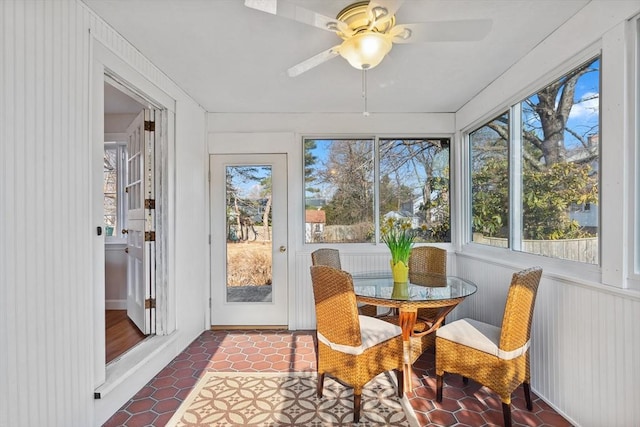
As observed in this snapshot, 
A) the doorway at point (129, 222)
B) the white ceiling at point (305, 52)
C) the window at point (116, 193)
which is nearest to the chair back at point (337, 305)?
the white ceiling at point (305, 52)

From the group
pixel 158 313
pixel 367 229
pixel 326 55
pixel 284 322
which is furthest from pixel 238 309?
pixel 326 55

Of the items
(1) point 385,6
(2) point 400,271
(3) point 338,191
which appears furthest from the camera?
(3) point 338,191

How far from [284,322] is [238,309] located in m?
0.57

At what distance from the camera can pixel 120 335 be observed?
314 centimetres

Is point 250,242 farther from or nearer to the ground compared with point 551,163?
nearer to the ground

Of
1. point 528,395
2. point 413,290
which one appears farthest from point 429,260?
point 528,395

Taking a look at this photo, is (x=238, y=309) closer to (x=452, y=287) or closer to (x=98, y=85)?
(x=452, y=287)

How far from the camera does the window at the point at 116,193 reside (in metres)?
4.26

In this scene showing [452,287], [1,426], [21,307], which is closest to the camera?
[1,426]

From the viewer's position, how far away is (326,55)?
6.13ft

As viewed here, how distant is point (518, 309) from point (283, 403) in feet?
5.51

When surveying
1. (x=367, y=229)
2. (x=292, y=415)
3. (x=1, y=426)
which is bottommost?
(x=292, y=415)

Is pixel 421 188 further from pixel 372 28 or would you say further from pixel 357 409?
pixel 357 409

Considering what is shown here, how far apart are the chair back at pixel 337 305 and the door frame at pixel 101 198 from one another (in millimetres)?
1418
